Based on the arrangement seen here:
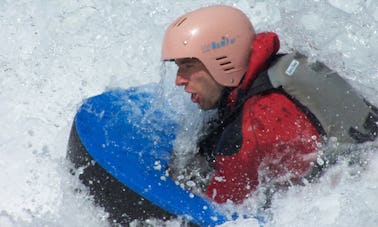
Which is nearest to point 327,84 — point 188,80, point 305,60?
point 305,60

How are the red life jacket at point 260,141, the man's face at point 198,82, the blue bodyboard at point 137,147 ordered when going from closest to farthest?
the red life jacket at point 260,141
the blue bodyboard at point 137,147
the man's face at point 198,82

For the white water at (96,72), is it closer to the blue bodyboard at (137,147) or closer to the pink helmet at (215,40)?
the blue bodyboard at (137,147)

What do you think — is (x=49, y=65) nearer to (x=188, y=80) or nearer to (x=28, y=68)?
(x=28, y=68)

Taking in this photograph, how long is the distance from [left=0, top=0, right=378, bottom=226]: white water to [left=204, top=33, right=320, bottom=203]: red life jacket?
13cm

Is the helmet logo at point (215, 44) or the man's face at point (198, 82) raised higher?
the helmet logo at point (215, 44)

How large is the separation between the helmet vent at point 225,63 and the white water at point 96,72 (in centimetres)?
43

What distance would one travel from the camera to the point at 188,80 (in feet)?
10.5

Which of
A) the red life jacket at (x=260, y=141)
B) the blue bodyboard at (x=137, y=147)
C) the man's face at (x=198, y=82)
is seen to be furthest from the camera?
the man's face at (x=198, y=82)

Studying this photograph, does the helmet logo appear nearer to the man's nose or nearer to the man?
the man

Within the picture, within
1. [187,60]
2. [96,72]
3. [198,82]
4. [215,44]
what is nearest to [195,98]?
[198,82]

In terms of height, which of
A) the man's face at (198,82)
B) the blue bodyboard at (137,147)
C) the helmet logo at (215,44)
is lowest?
the blue bodyboard at (137,147)

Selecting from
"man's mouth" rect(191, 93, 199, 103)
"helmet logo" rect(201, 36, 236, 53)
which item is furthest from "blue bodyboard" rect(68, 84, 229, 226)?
"helmet logo" rect(201, 36, 236, 53)

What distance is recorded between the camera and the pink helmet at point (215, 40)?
10.1 ft

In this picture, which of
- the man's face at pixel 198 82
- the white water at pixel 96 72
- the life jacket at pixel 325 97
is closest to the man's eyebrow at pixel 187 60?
the man's face at pixel 198 82
